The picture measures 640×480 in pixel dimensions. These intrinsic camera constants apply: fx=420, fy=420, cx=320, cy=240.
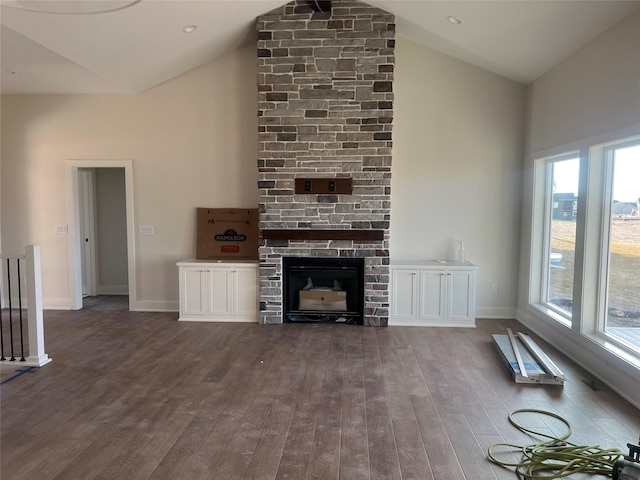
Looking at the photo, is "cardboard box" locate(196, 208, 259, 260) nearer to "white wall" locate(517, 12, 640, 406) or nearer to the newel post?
the newel post

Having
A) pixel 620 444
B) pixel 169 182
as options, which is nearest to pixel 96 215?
pixel 169 182

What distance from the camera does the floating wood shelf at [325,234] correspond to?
521cm

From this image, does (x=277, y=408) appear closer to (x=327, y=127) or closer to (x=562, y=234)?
(x=327, y=127)

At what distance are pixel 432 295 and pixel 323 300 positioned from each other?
54.4 inches

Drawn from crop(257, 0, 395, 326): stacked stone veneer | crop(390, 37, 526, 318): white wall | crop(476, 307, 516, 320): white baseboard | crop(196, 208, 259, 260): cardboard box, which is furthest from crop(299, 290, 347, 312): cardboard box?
crop(476, 307, 516, 320): white baseboard

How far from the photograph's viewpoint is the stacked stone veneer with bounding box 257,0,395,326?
510 cm

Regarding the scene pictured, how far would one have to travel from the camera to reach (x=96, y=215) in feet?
23.3

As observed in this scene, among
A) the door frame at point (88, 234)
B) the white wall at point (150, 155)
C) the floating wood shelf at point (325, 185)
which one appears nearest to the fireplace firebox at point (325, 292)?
the floating wood shelf at point (325, 185)

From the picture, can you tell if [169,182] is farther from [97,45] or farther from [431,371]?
[431,371]

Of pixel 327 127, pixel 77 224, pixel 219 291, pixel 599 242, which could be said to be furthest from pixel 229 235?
pixel 599 242

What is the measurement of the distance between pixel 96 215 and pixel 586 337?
7153 mm

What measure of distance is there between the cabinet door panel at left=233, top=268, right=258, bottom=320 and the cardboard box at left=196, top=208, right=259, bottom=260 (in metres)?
0.39

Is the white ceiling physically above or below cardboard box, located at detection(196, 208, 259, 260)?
above

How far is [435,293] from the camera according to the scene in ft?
17.4
